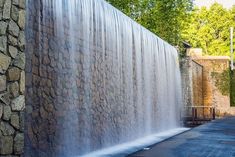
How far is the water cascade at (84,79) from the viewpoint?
24.3ft

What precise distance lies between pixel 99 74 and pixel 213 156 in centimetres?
578

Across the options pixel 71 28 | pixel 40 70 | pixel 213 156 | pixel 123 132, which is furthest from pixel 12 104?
pixel 123 132

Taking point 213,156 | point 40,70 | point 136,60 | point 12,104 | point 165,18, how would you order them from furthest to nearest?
point 165,18 → point 136,60 → point 40,70 → point 213,156 → point 12,104

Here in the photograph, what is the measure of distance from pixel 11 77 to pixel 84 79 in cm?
511

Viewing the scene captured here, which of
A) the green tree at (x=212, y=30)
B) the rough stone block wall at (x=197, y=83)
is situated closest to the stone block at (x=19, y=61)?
the rough stone block wall at (x=197, y=83)

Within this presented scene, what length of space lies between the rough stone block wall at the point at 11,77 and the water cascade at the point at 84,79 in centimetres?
227

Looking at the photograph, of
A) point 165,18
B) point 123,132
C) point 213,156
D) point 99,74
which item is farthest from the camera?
point 165,18

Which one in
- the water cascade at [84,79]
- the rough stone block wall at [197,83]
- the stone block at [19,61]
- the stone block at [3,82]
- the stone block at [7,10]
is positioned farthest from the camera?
the rough stone block wall at [197,83]

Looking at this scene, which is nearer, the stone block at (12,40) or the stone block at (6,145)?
the stone block at (6,145)

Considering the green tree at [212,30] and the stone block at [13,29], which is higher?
the green tree at [212,30]

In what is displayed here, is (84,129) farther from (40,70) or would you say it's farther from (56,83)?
(40,70)

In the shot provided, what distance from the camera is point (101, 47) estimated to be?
10.9m

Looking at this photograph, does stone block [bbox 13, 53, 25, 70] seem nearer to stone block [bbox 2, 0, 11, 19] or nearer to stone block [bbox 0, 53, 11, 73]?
stone block [bbox 0, 53, 11, 73]

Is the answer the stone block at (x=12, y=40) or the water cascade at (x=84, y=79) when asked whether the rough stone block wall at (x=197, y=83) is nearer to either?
the water cascade at (x=84, y=79)
